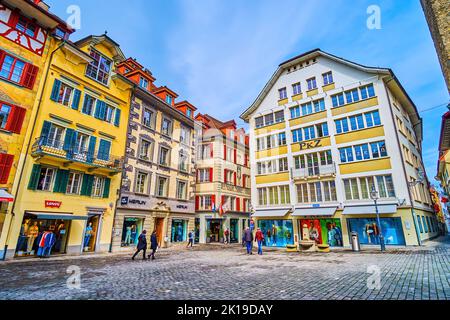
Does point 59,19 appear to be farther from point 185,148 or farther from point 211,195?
point 211,195

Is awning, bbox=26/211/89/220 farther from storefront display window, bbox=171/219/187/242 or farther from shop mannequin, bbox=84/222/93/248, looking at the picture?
storefront display window, bbox=171/219/187/242

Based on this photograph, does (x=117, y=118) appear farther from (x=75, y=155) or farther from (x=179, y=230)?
(x=179, y=230)

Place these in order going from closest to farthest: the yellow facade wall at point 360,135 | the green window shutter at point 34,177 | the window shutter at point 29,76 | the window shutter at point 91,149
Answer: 1. the green window shutter at point 34,177
2. the window shutter at point 29,76
3. the window shutter at point 91,149
4. the yellow facade wall at point 360,135

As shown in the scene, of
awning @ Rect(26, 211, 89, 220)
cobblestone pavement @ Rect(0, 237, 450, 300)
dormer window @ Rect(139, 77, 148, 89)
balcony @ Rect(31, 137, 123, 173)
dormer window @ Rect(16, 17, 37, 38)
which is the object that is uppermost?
dormer window @ Rect(139, 77, 148, 89)

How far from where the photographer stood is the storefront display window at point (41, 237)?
14773 mm

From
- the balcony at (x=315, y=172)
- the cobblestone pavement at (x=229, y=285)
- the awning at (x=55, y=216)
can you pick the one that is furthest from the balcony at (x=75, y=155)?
the balcony at (x=315, y=172)

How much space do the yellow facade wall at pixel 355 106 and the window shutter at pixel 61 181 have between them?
78.9 feet

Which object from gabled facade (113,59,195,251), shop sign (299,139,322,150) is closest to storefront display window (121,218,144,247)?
gabled facade (113,59,195,251)

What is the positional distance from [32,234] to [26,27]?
14011 millimetres

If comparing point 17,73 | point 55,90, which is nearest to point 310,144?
point 55,90

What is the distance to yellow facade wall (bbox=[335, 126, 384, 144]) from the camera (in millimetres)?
20969

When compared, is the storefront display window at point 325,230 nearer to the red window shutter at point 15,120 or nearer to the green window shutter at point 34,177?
the green window shutter at point 34,177

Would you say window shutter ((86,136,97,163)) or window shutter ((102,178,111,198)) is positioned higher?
window shutter ((86,136,97,163))

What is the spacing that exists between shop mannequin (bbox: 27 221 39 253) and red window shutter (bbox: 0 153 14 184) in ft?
11.1
